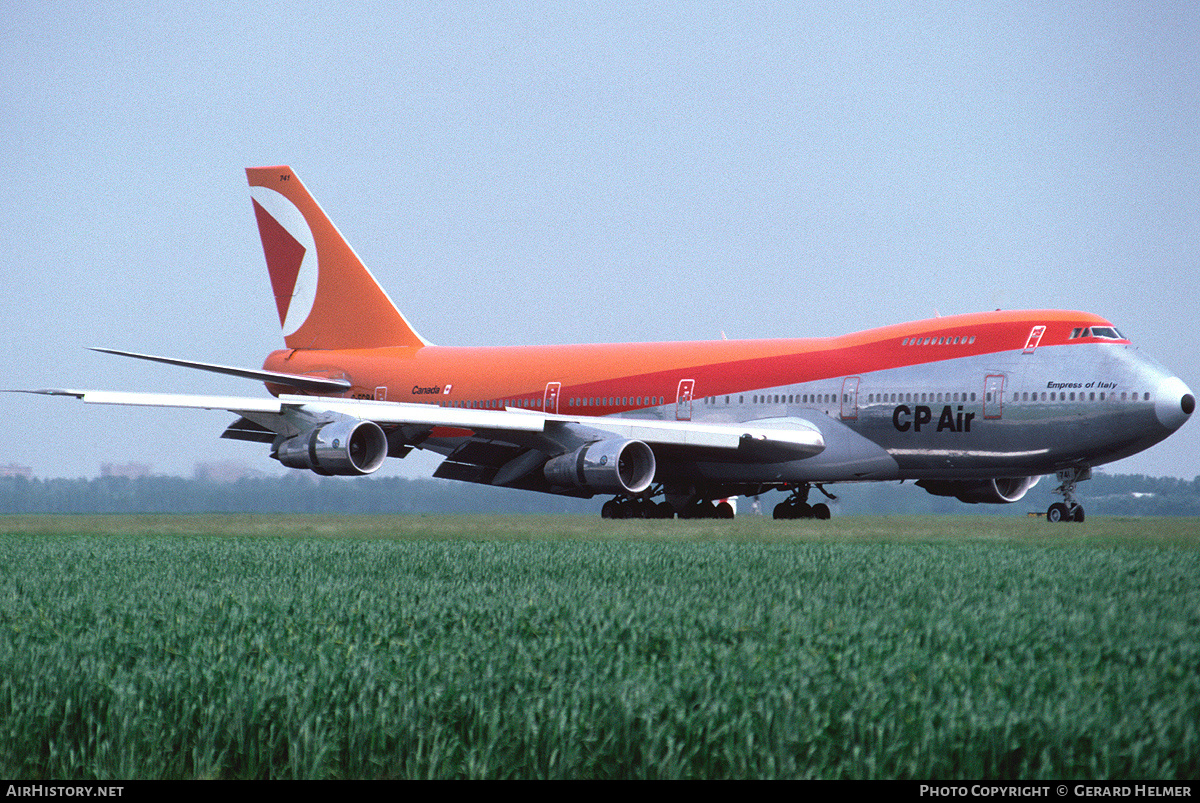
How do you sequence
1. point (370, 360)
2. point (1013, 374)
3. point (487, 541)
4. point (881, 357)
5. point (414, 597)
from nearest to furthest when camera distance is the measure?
point (414, 597) < point (487, 541) < point (1013, 374) < point (881, 357) < point (370, 360)

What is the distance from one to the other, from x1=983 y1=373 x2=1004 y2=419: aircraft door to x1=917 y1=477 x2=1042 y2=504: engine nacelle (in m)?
3.51

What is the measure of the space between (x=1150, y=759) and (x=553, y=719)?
7.55 feet

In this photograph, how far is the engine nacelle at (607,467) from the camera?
2402 centimetres

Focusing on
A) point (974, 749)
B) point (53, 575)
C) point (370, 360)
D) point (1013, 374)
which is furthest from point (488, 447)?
point (974, 749)

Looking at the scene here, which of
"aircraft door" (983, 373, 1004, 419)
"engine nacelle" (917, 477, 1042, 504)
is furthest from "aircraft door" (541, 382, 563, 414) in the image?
"aircraft door" (983, 373, 1004, 419)

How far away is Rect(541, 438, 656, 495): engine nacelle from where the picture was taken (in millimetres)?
24016

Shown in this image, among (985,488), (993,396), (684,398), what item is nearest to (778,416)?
(684,398)

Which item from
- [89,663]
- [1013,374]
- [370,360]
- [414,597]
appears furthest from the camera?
[370,360]

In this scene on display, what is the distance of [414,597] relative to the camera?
9578mm

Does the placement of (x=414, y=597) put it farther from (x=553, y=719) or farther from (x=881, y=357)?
(x=881, y=357)

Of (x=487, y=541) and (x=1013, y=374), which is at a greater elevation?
(x=1013, y=374)

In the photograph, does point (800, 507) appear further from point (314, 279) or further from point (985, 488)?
point (314, 279)
